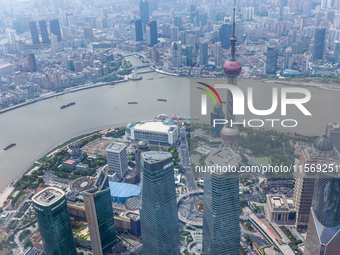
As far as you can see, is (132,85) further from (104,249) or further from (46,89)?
(104,249)

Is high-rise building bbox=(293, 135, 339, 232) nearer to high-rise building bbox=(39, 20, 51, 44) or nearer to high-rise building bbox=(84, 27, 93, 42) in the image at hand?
high-rise building bbox=(84, 27, 93, 42)

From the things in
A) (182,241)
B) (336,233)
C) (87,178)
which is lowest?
(182,241)

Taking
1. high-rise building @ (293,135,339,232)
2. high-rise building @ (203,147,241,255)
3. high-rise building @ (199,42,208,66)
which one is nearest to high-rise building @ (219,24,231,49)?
high-rise building @ (199,42,208,66)

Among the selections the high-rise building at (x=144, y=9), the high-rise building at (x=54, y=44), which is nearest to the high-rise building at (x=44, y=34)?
the high-rise building at (x=54, y=44)

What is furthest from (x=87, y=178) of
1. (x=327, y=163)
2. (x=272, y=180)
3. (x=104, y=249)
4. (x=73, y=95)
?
(x=73, y=95)

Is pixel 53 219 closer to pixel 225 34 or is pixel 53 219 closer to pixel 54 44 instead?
pixel 225 34

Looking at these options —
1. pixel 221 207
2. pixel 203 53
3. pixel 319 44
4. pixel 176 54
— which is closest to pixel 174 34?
pixel 176 54
